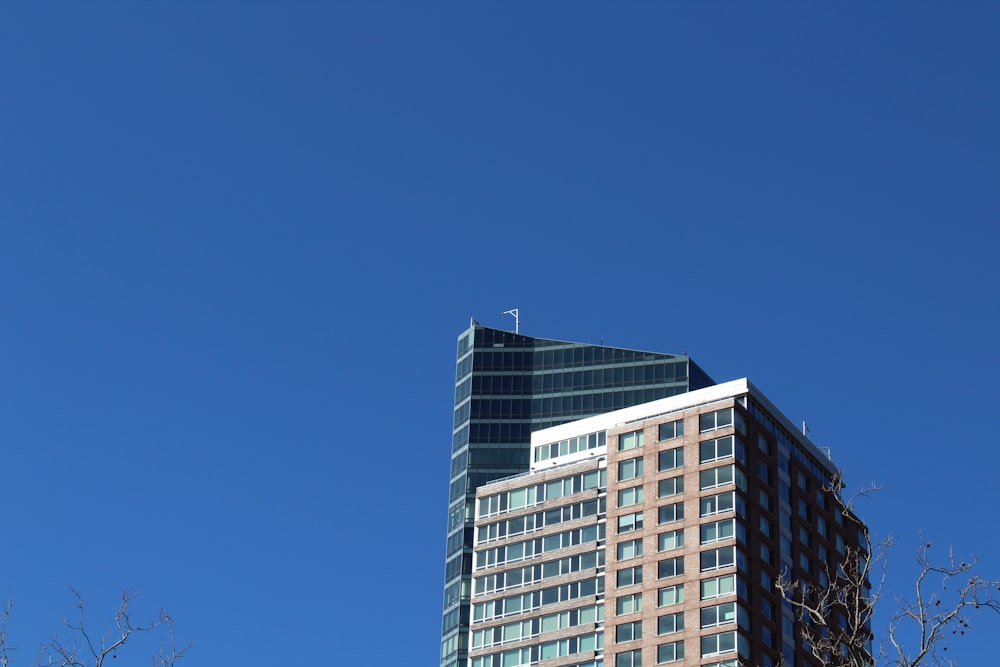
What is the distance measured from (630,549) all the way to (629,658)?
1114 centimetres

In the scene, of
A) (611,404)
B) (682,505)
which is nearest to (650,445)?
(682,505)

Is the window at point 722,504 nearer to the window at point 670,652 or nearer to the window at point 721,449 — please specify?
the window at point 721,449

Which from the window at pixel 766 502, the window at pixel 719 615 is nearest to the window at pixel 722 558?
the window at pixel 719 615

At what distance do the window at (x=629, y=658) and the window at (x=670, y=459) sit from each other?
18.6 metres

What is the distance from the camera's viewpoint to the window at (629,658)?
143 metres

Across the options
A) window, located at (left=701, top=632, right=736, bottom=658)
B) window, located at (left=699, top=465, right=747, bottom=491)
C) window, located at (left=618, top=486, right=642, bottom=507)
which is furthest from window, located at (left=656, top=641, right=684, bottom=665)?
window, located at (left=618, top=486, right=642, bottom=507)

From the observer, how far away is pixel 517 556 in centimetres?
16050

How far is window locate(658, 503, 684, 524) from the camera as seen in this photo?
147625 mm

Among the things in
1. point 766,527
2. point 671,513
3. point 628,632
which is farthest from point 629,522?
point 766,527

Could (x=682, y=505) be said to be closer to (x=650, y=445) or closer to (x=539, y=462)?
(x=650, y=445)

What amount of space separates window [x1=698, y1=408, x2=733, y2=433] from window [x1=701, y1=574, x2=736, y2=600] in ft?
51.1

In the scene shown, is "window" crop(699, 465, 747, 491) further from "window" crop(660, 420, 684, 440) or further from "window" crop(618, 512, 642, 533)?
"window" crop(618, 512, 642, 533)

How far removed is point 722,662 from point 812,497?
30632 millimetres

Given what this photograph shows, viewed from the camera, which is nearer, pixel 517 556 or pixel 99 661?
pixel 99 661
